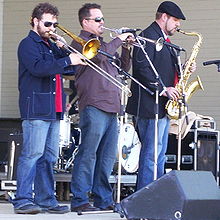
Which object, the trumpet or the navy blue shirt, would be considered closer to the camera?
the navy blue shirt

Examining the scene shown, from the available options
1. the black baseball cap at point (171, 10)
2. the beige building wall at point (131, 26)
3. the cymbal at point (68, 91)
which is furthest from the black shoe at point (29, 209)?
the beige building wall at point (131, 26)

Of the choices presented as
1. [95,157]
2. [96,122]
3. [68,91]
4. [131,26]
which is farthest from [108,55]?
[131,26]

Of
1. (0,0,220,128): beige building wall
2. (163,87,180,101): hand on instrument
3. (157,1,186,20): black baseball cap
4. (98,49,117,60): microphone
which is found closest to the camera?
(98,49,117,60): microphone

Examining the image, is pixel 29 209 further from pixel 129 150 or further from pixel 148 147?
pixel 129 150

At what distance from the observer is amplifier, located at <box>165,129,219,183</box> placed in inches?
359

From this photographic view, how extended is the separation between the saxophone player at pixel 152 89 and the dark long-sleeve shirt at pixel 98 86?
236 mm

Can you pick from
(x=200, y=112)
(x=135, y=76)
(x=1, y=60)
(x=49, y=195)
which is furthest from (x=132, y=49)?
(x=1, y=60)

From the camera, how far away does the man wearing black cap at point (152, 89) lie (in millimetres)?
6219

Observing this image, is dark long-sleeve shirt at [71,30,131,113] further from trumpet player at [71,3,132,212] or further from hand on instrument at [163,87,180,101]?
hand on instrument at [163,87,180,101]

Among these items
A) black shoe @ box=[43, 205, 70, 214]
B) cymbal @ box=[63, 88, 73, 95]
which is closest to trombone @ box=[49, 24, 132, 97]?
black shoe @ box=[43, 205, 70, 214]

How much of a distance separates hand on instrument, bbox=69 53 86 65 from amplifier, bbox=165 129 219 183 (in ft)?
11.9

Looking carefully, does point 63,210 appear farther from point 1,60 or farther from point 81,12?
point 1,60

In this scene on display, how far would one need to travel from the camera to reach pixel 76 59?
5746mm

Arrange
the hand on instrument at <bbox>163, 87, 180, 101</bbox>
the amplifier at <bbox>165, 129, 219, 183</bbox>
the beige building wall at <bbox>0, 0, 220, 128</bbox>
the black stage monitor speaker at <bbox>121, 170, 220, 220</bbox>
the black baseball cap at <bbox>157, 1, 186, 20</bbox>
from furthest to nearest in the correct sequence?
the beige building wall at <bbox>0, 0, 220, 128</bbox>, the amplifier at <bbox>165, 129, 219, 183</bbox>, the black baseball cap at <bbox>157, 1, 186, 20</bbox>, the hand on instrument at <bbox>163, 87, 180, 101</bbox>, the black stage monitor speaker at <bbox>121, 170, 220, 220</bbox>
